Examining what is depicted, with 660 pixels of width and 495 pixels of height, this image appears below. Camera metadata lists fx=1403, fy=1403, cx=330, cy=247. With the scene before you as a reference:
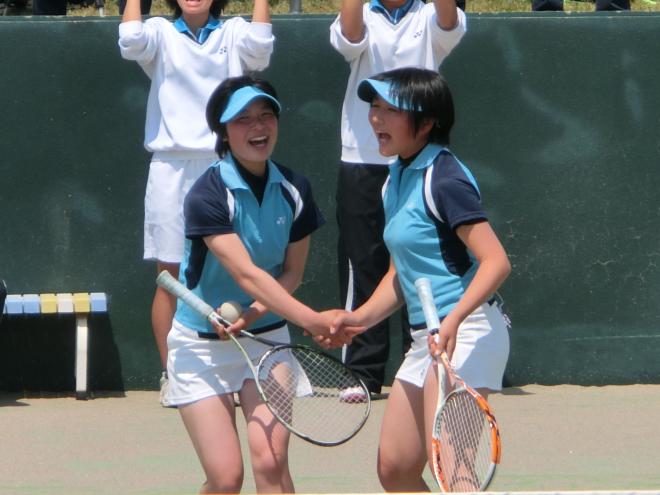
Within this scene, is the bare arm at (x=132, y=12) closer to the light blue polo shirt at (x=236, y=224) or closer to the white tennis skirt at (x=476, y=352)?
the light blue polo shirt at (x=236, y=224)

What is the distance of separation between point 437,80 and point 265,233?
0.74 metres

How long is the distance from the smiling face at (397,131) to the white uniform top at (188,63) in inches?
84.6

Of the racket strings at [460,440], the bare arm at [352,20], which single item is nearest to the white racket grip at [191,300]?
the racket strings at [460,440]

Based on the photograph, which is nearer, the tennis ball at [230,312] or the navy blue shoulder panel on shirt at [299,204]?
the tennis ball at [230,312]

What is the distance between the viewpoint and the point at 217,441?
436 cm

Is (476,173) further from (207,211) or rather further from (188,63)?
(207,211)

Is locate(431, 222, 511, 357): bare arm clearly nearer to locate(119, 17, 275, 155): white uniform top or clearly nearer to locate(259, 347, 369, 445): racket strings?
locate(259, 347, 369, 445): racket strings

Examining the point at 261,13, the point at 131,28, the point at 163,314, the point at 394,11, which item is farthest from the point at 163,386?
the point at 394,11

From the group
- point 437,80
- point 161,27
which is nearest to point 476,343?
point 437,80

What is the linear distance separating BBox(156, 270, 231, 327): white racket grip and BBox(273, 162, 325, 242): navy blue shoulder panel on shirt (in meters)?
0.42

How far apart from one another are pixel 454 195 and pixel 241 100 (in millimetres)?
788

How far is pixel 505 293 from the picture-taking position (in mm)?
7320

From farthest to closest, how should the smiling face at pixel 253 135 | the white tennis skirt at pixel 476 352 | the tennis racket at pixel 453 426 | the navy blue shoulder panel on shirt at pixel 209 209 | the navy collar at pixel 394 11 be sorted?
1. the navy collar at pixel 394 11
2. the smiling face at pixel 253 135
3. the navy blue shoulder panel on shirt at pixel 209 209
4. the white tennis skirt at pixel 476 352
5. the tennis racket at pixel 453 426

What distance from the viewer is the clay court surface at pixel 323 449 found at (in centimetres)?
566
